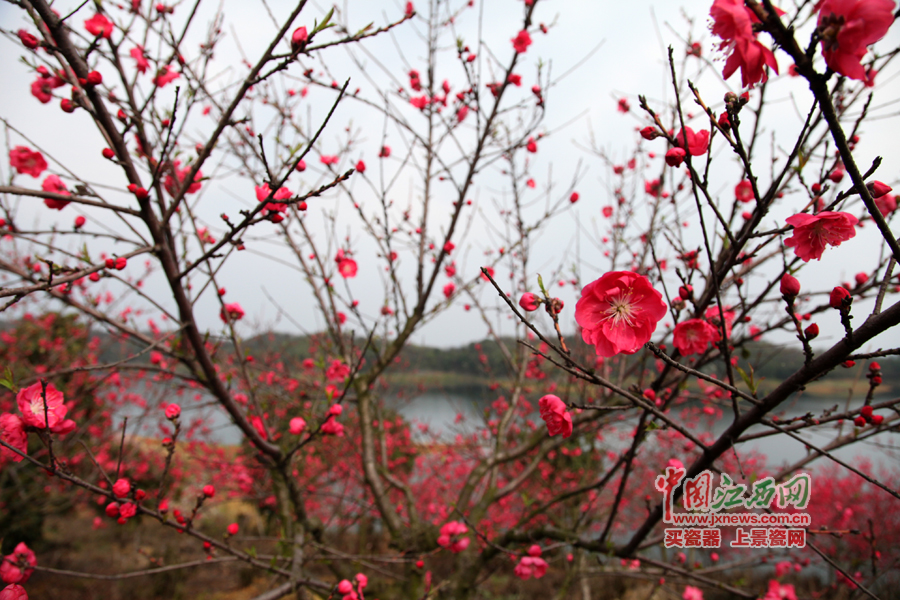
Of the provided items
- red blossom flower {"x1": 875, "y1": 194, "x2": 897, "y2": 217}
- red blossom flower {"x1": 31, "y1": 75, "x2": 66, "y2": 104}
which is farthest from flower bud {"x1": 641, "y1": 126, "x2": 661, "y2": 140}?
red blossom flower {"x1": 31, "y1": 75, "x2": 66, "y2": 104}

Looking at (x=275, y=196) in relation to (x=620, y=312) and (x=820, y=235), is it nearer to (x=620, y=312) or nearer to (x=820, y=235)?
(x=620, y=312)

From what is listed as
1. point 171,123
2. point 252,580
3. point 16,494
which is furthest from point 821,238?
point 252,580

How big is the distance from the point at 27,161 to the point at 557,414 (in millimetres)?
2636

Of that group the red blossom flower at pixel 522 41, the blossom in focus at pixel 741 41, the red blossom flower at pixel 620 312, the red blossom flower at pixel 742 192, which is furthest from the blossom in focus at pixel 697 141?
the red blossom flower at pixel 522 41

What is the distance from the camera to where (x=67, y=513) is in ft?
30.7

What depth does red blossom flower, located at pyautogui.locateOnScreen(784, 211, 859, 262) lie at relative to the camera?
1000 millimetres

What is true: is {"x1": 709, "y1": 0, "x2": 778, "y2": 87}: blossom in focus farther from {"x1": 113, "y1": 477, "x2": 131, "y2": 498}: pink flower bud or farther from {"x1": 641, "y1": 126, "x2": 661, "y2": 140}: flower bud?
{"x1": 113, "y1": 477, "x2": 131, "y2": 498}: pink flower bud

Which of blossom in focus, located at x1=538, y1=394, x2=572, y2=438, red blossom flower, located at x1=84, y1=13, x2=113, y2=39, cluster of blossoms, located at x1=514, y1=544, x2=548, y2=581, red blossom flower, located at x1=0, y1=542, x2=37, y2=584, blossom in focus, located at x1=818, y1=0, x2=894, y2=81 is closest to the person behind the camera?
blossom in focus, located at x1=818, y1=0, x2=894, y2=81

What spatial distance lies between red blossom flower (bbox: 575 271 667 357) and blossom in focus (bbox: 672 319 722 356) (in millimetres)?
460

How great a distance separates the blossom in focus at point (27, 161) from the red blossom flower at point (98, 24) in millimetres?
649

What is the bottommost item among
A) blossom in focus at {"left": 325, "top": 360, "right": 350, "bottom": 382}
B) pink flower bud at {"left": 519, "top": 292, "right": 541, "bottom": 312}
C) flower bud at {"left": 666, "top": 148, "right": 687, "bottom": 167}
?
blossom in focus at {"left": 325, "top": 360, "right": 350, "bottom": 382}

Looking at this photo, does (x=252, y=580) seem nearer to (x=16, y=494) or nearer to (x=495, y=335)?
(x=16, y=494)

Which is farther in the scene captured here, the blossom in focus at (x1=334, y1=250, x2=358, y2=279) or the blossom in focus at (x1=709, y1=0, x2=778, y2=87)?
the blossom in focus at (x1=334, y1=250, x2=358, y2=279)

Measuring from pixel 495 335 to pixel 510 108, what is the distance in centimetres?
202
